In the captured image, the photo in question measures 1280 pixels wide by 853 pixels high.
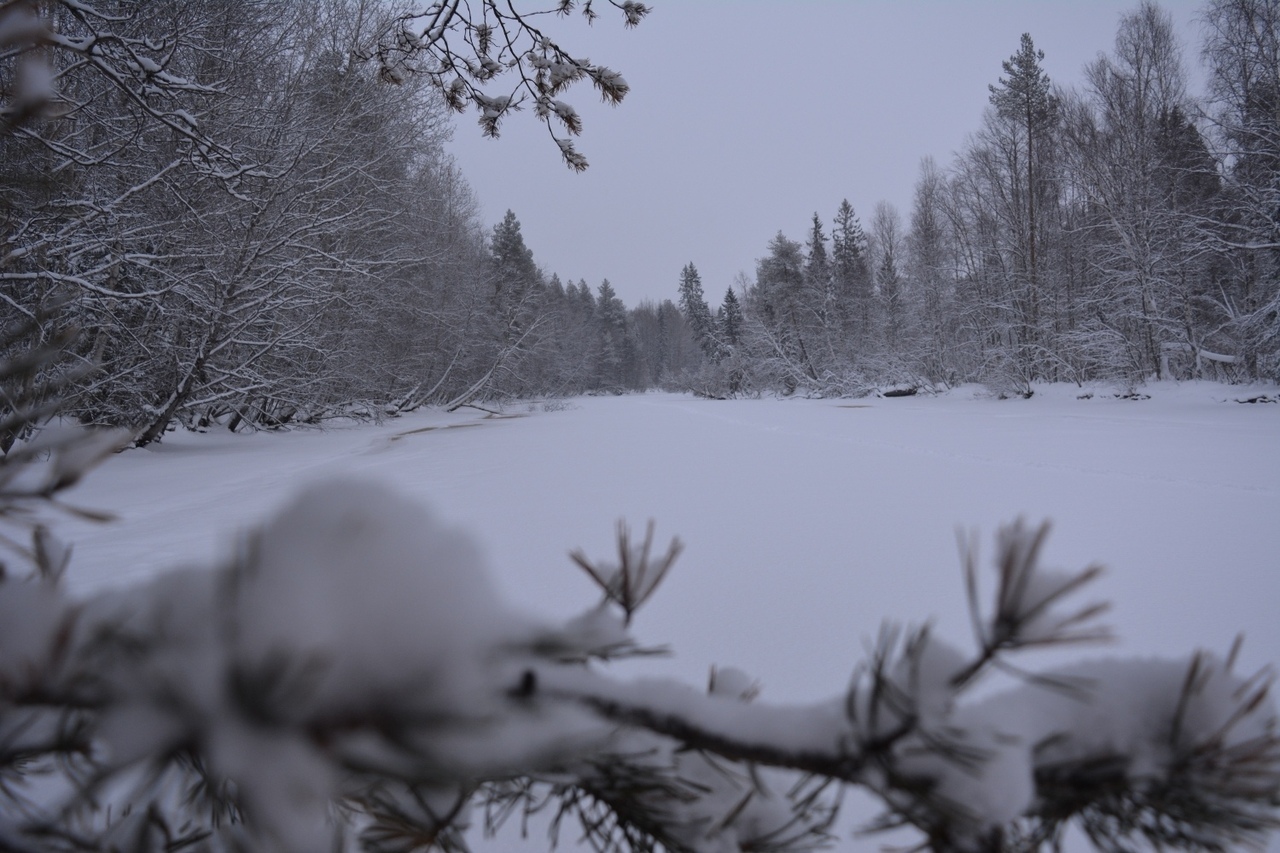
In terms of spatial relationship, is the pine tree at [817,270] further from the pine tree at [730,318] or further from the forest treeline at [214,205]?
the forest treeline at [214,205]

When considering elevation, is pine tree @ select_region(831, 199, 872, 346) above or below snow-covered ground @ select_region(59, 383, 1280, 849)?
above

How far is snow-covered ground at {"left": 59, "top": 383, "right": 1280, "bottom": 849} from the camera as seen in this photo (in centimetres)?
174

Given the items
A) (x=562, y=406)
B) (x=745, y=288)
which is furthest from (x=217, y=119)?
(x=745, y=288)

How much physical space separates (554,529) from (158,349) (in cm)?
655

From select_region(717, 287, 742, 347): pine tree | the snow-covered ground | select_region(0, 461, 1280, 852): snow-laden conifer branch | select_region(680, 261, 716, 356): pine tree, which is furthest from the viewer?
select_region(680, 261, 716, 356): pine tree

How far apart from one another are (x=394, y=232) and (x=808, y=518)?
11.1 m

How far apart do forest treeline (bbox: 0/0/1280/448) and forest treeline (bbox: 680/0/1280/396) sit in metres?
0.08

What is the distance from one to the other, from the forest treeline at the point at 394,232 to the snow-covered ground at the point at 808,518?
114 cm

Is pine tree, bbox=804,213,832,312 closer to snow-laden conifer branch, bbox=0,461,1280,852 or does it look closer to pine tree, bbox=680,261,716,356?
pine tree, bbox=680,261,716,356

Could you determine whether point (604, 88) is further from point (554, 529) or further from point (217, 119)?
point (217, 119)

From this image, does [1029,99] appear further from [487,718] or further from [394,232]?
[487,718]

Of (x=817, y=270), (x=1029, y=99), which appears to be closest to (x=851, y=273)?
(x=817, y=270)

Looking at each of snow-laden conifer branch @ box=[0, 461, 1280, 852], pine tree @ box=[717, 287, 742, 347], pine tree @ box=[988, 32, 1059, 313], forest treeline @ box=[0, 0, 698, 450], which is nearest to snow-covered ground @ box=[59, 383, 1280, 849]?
snow-laden conifer branch @ box=[0, 461, 1280, 852]

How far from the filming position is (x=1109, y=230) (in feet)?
44.7
